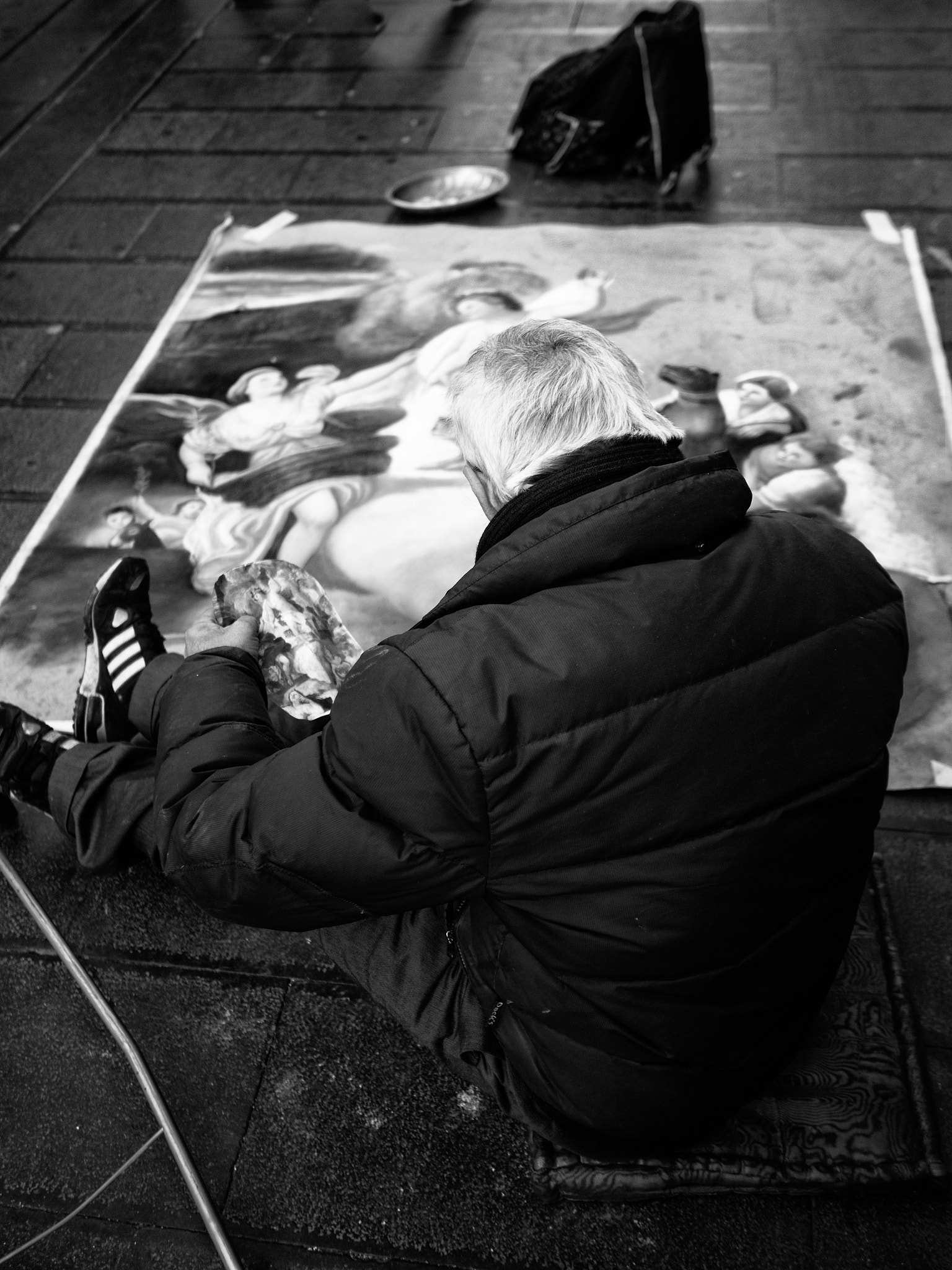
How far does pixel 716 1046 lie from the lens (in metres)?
1.60

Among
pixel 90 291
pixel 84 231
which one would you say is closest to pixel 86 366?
pixel 90 291

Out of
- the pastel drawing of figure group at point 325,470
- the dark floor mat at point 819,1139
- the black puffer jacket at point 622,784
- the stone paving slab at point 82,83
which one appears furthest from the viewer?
the stone paving slab at point 82,83

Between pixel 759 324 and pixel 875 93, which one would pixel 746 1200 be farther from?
pixel 875 93

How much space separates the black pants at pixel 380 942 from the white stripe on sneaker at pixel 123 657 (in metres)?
0.16

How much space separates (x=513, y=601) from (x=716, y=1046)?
71 centimetres

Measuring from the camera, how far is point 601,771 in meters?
1.36

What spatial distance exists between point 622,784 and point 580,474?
0.43m

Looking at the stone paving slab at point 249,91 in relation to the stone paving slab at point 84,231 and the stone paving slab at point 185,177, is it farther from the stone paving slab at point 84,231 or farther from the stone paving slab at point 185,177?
the stone paving slab at point 84,231

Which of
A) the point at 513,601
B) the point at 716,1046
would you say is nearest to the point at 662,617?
the point at 513,601

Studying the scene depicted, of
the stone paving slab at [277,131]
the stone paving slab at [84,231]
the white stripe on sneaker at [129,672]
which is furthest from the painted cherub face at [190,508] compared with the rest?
the stone paving slab at [277,131]

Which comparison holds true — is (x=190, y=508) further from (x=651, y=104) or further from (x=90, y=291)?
(x=651, y=104)

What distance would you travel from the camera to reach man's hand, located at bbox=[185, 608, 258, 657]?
2158 millimetres

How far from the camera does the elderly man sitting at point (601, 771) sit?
1.37m

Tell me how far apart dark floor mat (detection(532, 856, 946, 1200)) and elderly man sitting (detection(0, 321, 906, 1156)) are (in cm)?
10
